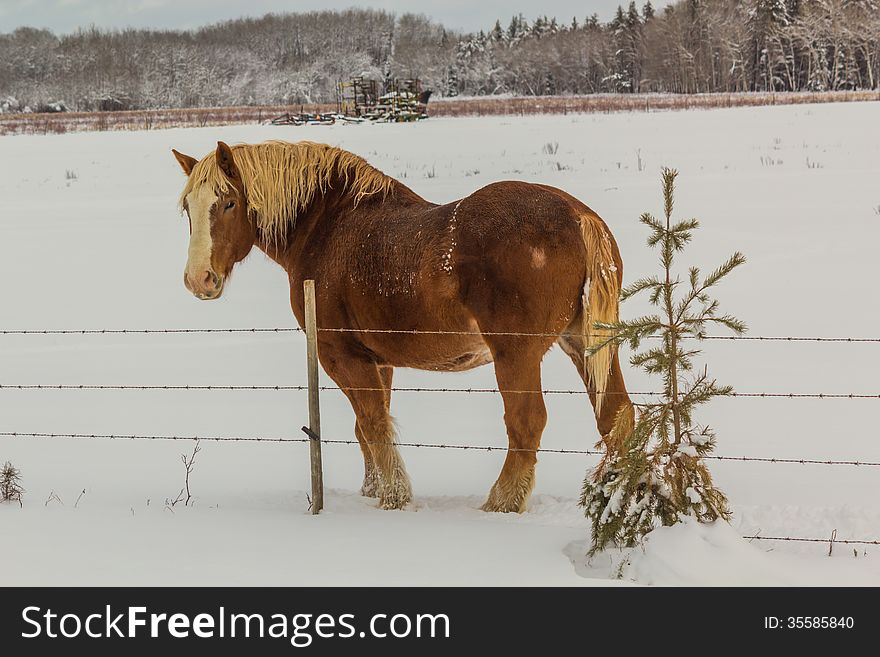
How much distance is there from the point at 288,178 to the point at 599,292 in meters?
2.01

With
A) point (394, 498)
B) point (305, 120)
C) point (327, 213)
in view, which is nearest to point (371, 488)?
point (394, 498)

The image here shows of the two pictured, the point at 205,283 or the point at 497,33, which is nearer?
the point at 205,283

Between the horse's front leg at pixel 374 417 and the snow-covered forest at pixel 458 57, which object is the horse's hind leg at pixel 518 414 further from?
the snow-covered forest at pixel 458 57

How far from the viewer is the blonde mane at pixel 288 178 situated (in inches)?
217

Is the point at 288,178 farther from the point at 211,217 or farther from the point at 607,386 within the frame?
the point at 607,386

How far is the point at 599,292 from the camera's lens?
4.97m

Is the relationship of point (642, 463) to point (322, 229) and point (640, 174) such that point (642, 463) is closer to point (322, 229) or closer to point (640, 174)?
point (322, 229)

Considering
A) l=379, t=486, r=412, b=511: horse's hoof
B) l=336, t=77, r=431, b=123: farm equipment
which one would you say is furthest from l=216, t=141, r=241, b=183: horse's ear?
l=336, t=77, r=431, b=123: farm equipment

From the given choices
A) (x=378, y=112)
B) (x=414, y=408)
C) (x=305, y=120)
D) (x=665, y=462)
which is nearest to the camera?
(x=665, y=462)

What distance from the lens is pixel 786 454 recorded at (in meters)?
6.82

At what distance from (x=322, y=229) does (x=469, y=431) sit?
2840 mm

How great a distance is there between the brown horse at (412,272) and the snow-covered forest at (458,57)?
61.6 metres

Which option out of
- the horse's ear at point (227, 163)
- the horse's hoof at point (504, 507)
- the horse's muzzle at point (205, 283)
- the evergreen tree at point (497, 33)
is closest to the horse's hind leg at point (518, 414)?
the horse's hoof at point (504, 507)

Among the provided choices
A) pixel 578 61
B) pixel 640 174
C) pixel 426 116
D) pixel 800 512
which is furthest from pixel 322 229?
pixel 578 61
